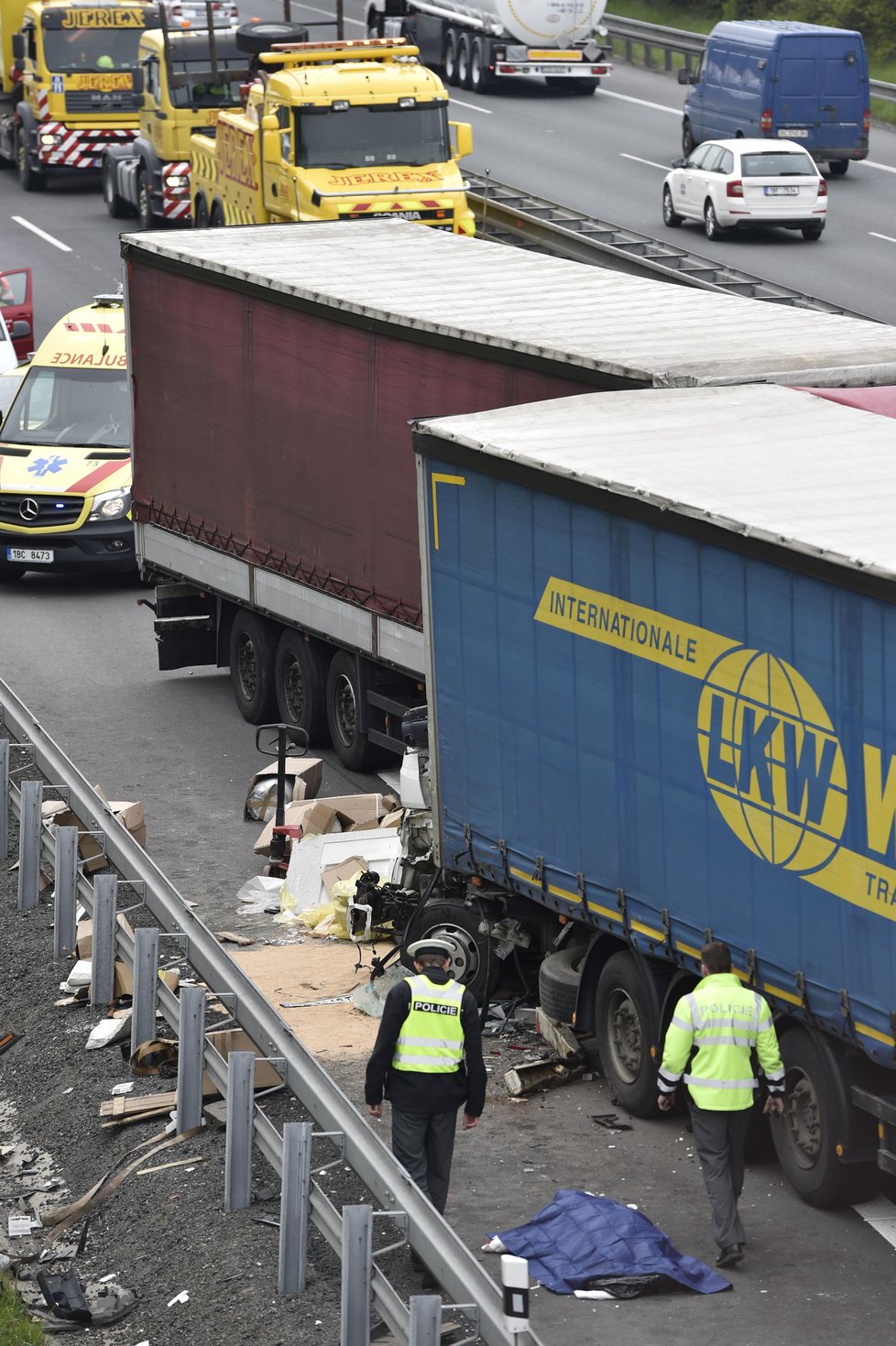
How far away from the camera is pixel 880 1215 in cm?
1043

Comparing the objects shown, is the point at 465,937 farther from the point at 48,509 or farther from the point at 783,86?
the point at 783,86

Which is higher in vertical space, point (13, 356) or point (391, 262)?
point (391, 262)

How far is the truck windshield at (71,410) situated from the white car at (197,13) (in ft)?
56.0

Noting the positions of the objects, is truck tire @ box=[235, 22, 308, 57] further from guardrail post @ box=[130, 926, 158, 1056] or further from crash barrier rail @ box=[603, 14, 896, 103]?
guardrail post @ box=[130, 926, 158, 1056]

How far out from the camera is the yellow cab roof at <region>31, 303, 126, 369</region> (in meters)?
25.3

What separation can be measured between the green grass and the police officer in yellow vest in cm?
278

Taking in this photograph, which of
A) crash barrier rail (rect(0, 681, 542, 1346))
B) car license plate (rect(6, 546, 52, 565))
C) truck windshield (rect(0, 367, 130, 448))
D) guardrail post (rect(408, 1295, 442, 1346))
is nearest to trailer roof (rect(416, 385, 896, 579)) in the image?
crash barrier rail (rect(0, 681, 542, 1346))

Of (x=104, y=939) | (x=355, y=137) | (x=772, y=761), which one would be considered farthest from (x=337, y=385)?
(x=355, y=137)

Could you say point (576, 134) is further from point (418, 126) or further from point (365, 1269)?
point (365, 1269)

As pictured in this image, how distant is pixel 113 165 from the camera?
142 ft

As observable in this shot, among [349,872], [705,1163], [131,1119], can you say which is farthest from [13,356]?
[705,1163]

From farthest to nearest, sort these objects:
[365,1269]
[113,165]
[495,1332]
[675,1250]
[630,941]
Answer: [113,165] < [630,941] < [675,1250] < [365,1269] < [495,1332]

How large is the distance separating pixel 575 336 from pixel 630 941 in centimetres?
514

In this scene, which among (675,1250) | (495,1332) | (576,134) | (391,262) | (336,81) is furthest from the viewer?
(576,134)
